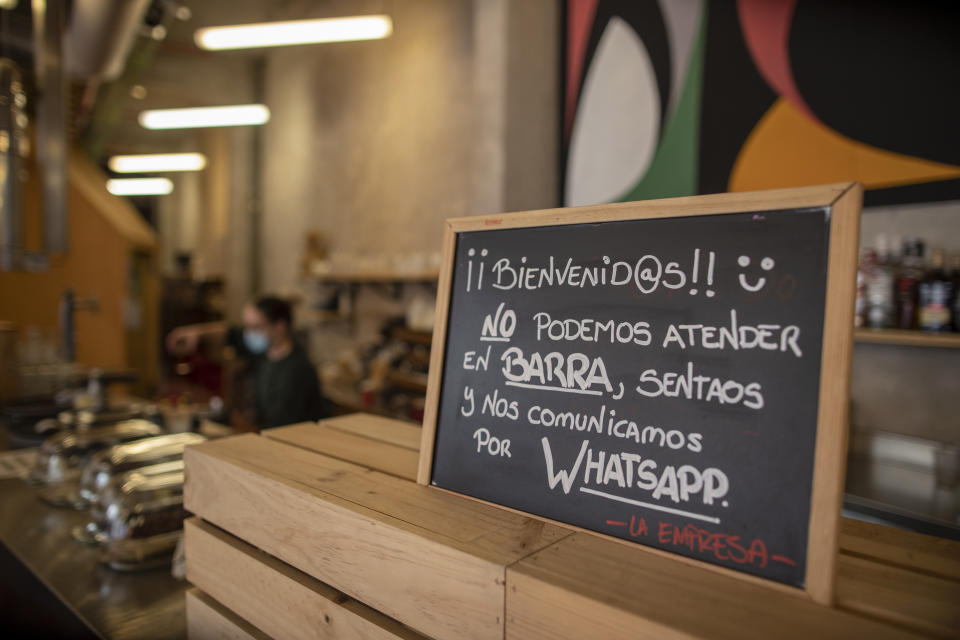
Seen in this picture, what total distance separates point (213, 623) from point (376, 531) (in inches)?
19.3

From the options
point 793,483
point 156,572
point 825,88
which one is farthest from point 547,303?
point 825,88

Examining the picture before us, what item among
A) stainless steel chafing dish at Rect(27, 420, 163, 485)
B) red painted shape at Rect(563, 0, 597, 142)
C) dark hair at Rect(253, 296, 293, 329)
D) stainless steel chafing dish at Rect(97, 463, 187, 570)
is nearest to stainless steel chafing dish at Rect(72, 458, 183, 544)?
stainless steel chafing dish at Rect(97, 463, 187, 570)

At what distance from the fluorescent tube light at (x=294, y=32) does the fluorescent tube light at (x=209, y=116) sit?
159 centimetres

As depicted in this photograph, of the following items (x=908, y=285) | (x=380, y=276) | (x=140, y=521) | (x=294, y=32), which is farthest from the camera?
(x=380, y=276)

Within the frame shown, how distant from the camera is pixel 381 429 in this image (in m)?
1.26

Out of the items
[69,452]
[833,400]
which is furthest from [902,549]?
[69,452]

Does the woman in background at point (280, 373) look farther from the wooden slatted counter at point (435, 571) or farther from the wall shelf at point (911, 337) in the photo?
the wall shelf at point (911, 337)

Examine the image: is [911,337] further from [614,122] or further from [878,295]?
[614,122]

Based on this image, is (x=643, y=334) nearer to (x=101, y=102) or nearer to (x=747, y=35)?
(x=747, y=35)

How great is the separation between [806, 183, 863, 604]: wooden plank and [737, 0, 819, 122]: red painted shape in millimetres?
2589

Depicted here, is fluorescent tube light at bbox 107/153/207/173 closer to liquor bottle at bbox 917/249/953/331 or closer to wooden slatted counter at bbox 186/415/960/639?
wooden slatted counter at bbox 186/415/960/639

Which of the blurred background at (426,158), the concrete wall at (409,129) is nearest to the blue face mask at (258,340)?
the blurred background at (426,158)

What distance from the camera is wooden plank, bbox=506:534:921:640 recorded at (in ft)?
1.78

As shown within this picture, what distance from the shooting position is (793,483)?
0.61 m
